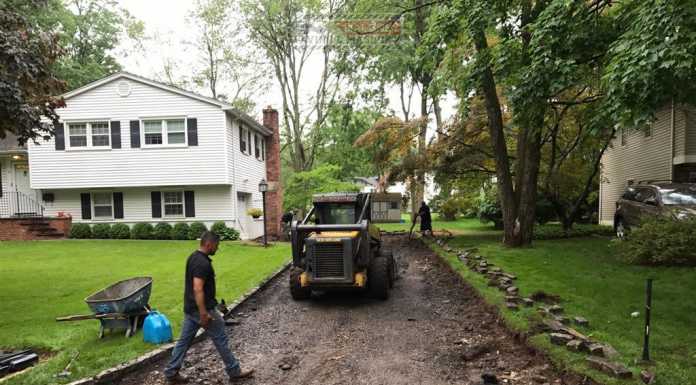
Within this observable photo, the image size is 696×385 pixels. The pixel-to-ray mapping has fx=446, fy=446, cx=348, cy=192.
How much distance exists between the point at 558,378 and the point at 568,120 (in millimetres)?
13708

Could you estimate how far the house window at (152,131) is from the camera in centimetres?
1972

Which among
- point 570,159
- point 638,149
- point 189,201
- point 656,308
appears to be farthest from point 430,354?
point 638,149

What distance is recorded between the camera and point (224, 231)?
19500 mm

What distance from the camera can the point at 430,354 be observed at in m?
5.70

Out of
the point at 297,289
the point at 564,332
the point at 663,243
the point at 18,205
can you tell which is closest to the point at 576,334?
the point at 564,332

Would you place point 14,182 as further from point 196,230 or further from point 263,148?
point 263,148

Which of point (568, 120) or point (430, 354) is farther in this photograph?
point (568, 120)

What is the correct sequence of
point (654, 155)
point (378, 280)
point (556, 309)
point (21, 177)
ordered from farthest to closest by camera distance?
point (21, 177) → point (654, 155) → point (378, 280) → point (556, 309)

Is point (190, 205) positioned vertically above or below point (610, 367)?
above

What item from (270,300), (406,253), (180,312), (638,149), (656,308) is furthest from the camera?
(638,149)

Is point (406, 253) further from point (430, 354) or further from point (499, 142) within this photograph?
point (430, 354)

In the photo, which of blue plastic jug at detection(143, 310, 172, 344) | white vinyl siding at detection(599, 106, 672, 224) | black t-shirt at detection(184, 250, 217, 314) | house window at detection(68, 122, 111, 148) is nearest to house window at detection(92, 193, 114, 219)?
house window at detection(68, 122, 111, 148)

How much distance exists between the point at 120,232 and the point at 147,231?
1.19m

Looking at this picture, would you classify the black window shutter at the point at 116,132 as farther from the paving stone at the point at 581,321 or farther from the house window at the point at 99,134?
the paving stone at the point at 581,321
